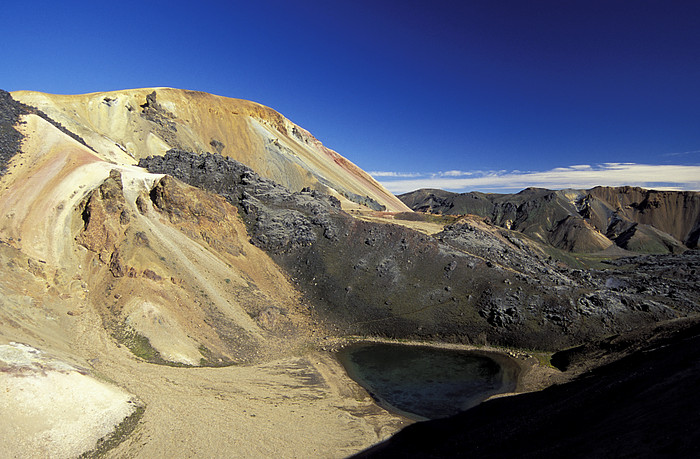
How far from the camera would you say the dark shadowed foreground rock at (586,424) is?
10.1 m

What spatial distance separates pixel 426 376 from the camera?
2870cm

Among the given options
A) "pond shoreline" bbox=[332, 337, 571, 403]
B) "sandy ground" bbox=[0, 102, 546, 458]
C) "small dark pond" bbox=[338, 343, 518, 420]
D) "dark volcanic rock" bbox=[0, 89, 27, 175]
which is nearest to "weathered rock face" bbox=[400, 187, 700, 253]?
"pond shoreline" bbox=[332, 337, 571, 403]

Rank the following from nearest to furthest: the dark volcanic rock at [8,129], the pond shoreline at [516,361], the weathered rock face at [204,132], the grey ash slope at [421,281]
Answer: the pond shoreline at [516,361]
the grey ash slope at [421,281]
the dark volcanic rock at [8,129]
the weathered rock face at [204,132]

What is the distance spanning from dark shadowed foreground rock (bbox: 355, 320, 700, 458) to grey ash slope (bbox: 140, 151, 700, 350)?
1184 centimetres

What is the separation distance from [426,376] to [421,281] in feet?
37.4

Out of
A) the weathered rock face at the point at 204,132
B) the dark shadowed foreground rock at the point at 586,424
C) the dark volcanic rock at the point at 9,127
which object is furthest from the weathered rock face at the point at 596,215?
the dark volcanic rock at the point at 9,127

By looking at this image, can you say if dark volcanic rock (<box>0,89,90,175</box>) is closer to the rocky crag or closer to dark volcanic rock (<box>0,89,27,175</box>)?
dark volcanic rock (<box>0,89,27,175</box>)

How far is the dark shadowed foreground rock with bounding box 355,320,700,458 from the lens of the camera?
10078 mm

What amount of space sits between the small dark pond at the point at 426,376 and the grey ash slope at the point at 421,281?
248 centimetres

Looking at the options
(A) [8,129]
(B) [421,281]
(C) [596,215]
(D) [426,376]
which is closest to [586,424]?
(D) [426,376]

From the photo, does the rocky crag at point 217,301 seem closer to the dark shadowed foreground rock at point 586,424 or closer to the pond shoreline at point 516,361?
the pond shoreline at point 516,361

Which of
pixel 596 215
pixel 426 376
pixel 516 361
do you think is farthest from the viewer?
pixel 596 215

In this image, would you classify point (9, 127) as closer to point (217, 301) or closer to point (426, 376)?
point (217, 301)

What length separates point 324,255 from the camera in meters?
41.4
